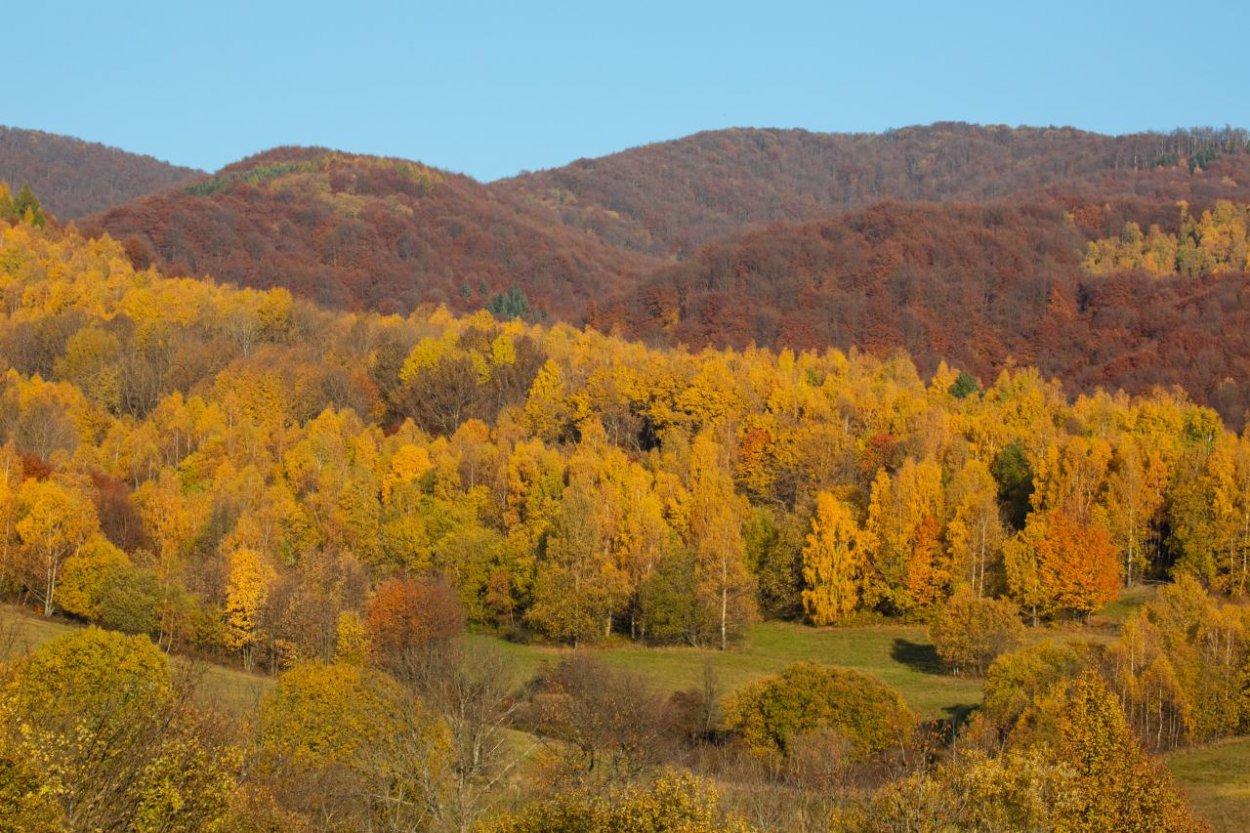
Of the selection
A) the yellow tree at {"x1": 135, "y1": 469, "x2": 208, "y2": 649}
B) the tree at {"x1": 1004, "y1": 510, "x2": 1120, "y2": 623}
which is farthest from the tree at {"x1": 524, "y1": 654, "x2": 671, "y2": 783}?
the tree at {"x1": 1004, "y1": 510, "x2": 1120, "y2": 623}

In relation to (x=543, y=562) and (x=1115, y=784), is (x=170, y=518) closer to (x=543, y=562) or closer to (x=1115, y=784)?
(x=543, y=562)

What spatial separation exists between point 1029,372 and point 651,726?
8010 centimetres

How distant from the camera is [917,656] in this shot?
62.4 metres

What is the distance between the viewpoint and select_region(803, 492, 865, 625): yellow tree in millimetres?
70000

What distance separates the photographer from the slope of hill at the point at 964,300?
137 m

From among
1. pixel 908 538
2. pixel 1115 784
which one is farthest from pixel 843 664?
pixel 1115 784

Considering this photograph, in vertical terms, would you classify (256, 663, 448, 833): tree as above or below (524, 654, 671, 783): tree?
above

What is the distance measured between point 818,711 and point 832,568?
25.3 metres

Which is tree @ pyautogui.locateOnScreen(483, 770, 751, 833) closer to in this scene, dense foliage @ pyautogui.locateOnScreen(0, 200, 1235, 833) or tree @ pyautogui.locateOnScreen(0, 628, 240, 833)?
dense foliage @ pyautogui.locateOnScreen(0, 200, 1235, 833)

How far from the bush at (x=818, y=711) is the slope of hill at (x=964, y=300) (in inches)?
3212

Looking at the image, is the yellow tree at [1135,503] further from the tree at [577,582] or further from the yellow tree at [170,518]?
the yellow tree at [170,518]

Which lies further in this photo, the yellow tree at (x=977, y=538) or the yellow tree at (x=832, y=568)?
the yellow tree at (x=832, y=568)

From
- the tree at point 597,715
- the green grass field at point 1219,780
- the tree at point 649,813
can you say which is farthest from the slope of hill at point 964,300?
the tree at point 649,813

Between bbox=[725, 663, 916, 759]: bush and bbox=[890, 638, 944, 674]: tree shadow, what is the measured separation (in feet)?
41.6
